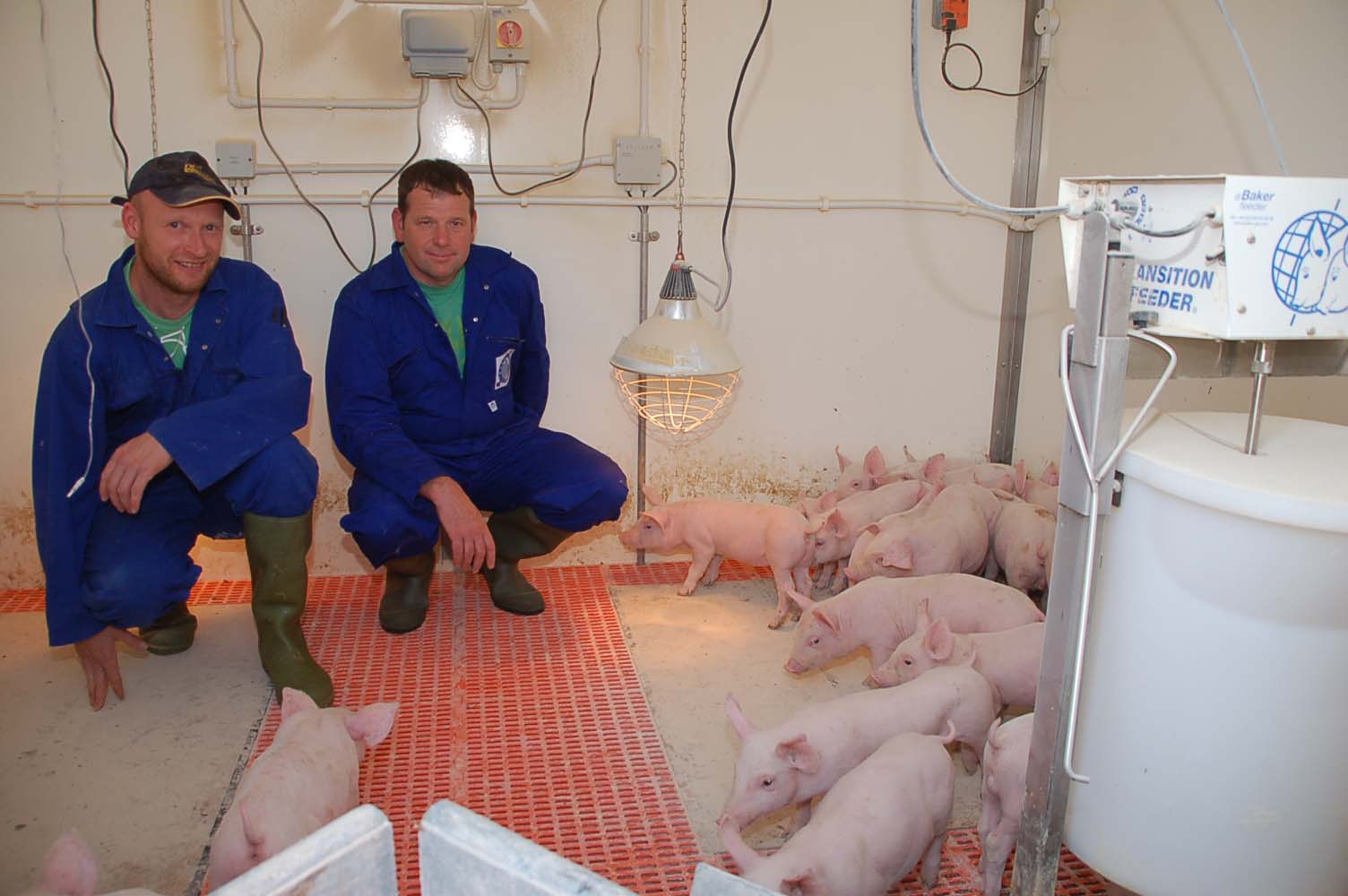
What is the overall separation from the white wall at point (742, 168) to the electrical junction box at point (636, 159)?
8 cm

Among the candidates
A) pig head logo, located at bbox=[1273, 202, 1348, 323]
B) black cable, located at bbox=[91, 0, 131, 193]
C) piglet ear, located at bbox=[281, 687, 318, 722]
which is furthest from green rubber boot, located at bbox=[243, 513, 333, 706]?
pig head logo, located at bbox=[1273, 202, 1348, 323]

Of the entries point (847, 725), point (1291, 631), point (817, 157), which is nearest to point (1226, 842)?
point (1291, 631)

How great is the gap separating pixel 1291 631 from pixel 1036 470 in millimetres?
2571

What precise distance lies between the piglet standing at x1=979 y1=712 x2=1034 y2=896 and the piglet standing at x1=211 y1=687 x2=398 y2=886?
1238 mm

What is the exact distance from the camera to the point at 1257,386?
177cm

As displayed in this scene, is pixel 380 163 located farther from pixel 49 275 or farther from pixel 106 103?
pixel 49 275

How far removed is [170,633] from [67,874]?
73.2 inches

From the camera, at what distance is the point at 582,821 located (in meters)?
2.41

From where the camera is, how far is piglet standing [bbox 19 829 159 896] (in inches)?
58.7

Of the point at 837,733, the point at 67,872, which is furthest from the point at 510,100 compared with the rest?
the point at 67,872

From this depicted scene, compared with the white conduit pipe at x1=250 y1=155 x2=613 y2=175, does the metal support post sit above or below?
below

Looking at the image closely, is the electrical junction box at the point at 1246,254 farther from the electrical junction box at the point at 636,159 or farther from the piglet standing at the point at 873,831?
the electrical junction box at the point at 636,159

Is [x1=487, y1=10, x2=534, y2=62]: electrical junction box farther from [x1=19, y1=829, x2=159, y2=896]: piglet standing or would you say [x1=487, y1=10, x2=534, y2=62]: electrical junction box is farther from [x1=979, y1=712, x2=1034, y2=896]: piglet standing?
[x1=19, y1=829, x2=159, y2=896]: piglet standing

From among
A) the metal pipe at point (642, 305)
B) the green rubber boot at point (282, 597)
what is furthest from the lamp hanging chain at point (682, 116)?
the green rubber boot at point (282, 597)
